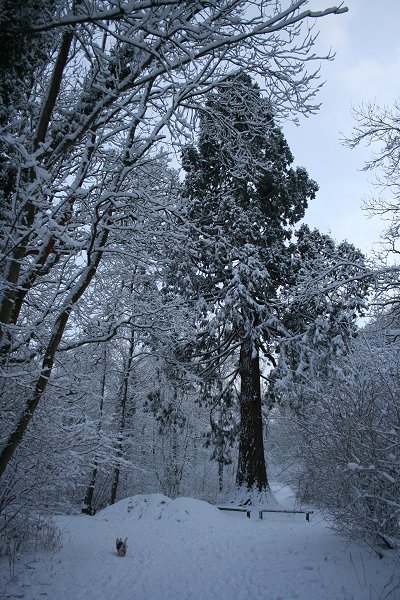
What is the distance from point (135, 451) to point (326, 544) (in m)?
14.8

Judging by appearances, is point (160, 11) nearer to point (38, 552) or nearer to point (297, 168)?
point (38, 552)

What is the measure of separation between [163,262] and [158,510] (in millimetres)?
7734

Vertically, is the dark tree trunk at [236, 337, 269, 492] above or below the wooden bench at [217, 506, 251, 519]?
above

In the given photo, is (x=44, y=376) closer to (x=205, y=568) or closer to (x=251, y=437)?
(x=205, y=568)

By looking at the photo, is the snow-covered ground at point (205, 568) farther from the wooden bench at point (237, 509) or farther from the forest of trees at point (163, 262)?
the wooden bench at point (237, 509)

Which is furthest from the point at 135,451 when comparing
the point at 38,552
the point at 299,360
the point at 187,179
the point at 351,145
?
the point at 351,145

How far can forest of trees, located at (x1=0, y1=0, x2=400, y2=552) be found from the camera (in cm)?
373

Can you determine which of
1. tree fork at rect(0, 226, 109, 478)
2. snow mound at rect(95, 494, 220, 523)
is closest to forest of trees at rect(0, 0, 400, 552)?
tree fork at rect(0, 226, 109, 478)

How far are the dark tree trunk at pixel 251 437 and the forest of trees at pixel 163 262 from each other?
0.15 feet

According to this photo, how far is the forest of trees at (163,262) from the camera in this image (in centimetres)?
373

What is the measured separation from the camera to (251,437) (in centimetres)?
1195

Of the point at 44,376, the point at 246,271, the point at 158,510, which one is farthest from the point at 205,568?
the point at 246,271

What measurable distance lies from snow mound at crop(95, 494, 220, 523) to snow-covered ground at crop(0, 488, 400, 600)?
1.55m

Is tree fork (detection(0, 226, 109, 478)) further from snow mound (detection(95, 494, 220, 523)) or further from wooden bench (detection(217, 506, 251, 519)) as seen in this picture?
wooden bench (detection(217, 506, 251, 519))
